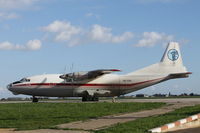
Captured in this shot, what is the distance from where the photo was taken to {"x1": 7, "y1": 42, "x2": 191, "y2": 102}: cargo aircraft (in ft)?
158

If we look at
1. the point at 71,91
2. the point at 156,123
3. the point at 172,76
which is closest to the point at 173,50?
the point at 172,76

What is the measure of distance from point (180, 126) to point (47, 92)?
35.4 m

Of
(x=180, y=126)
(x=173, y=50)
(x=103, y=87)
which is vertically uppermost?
(x=173, y=50)

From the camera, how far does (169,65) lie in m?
51.2

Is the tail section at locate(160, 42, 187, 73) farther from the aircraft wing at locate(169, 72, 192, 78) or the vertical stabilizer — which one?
the aircraft wing at locate(169, 72, 192, 78)

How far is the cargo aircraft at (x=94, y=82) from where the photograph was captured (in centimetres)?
4819

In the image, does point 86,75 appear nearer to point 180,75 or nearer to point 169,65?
point 169,65

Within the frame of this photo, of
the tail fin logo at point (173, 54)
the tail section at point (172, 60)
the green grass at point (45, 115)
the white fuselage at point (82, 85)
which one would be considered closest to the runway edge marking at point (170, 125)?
the green grass at point (45, 115)

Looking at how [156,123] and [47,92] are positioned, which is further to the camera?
[47,92]

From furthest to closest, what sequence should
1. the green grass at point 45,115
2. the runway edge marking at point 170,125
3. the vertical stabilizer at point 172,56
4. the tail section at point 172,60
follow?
1. the vertical stabilizer at point 172,56
2. the tail section at point 172,60
3. the green grass at point 45,115
4. the runway edge marking at point 170,125

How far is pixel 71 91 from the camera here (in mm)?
48781

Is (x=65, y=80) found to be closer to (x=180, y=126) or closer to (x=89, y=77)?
(x=89, y=77)

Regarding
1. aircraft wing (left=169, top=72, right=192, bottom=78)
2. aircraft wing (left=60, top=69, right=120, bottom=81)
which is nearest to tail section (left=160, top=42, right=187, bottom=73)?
aircraft wing (left=169, top=72, right=192, bottom=78)

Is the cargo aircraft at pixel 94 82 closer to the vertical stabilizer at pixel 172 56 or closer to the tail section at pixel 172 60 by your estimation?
the tail section at pixel 172 60
